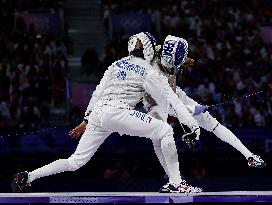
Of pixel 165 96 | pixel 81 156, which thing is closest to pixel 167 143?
pixel 165 96

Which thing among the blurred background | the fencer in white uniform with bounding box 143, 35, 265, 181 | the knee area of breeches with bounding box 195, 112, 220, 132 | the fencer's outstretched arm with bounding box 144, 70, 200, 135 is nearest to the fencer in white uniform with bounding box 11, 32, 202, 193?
the fencer's outstretched arm with bounding box 144, 70, 200, 135

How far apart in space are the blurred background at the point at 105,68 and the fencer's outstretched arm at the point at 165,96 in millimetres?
1980

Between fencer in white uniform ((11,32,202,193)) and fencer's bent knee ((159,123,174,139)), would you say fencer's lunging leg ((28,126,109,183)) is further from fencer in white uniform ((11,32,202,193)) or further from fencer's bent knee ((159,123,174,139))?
fencer's bent knee ((159,123,174,139))

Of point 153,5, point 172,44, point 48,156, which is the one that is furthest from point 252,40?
point 172,44

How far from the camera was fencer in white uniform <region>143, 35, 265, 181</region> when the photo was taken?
7031 mm

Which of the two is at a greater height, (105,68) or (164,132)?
(164,132)

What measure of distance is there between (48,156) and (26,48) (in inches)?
173

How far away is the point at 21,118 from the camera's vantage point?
1395cm

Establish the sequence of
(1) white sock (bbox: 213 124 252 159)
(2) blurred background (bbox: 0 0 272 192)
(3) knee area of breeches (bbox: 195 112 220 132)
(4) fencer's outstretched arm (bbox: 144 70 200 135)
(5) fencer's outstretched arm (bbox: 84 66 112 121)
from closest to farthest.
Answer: (4) fencer's outstretched arm (bbox: 144 70 200 135), (5) fencer's outstretched arm (bbox: 84 66 112 121), (1) white sock (bbox: 213 124 252 159), (3) knee area of breeches (bbox: 195 112 220 132), (2) blurred background (bbox: 0 0 272 192)

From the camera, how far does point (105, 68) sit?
15.9m

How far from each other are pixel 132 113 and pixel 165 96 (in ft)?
1.23

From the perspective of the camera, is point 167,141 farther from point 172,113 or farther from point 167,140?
point 172,113

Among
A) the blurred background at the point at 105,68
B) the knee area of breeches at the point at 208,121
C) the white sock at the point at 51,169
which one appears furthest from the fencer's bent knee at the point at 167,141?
the blurred background at the point at 105,68

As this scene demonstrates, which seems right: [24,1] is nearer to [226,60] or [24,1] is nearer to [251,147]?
[226,60]
